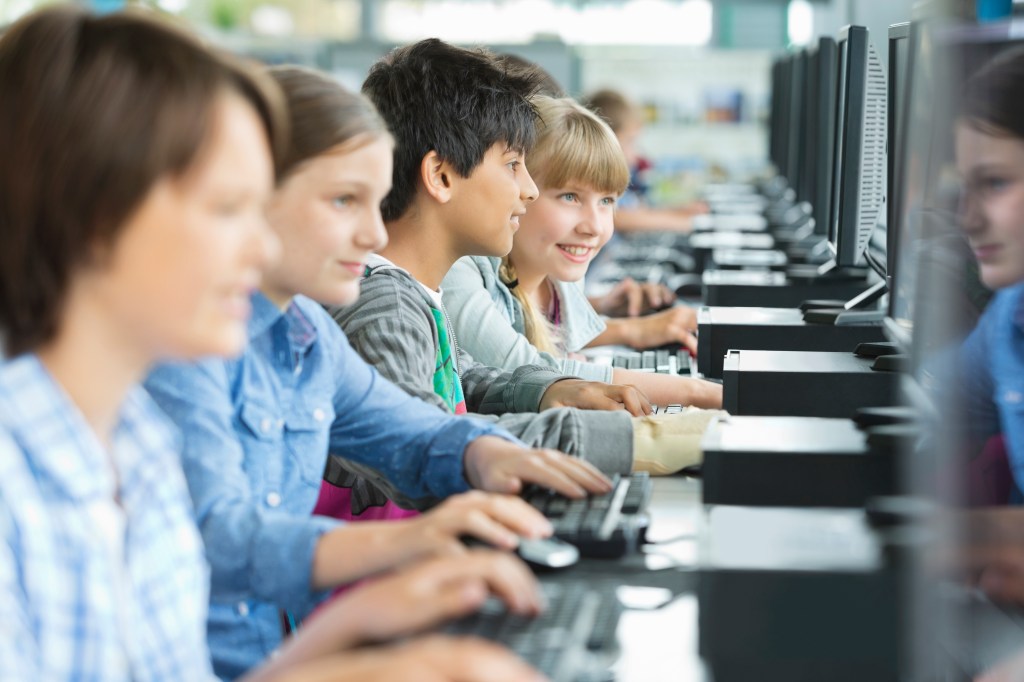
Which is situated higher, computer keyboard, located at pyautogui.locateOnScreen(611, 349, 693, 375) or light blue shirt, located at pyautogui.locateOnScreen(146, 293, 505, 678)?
light blue shirt, located at pyautogui.locateOnScreen(146, 293, 505, 678)

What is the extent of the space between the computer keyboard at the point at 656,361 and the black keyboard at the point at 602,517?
94cm

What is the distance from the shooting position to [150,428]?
947mm

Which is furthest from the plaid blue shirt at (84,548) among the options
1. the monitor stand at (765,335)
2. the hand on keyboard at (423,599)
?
the monitor stand at (765,335)

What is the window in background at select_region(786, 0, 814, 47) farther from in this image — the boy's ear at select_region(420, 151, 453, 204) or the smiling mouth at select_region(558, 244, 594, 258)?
the boy's ear at select_region(420, 151, 453, 204)

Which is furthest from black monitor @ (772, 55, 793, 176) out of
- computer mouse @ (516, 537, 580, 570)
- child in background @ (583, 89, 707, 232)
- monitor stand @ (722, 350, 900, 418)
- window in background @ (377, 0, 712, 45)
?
computer mouse @ (516, 537, 580, 570)

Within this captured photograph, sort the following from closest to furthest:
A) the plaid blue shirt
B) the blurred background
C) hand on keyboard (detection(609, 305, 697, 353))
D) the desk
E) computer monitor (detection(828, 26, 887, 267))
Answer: the plaid blue shirt < the desk < computer monitor (detection(828, 26, 887, 267)) < hand on keyboard (detection(609, 305, 697, 353)) < the blurred background

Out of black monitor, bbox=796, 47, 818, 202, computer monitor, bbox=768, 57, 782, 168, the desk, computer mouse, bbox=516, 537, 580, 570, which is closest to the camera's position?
the desk

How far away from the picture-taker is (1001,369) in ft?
2.96

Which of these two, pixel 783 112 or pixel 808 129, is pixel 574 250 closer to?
pixel 808 129

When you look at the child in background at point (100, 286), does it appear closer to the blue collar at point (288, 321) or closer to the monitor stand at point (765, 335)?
the blue collar at point (288, 321)

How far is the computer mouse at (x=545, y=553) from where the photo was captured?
1110mm

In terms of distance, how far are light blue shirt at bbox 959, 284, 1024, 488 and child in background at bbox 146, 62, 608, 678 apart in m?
0.34

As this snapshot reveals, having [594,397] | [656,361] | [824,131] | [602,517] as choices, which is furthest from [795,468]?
[824,131]

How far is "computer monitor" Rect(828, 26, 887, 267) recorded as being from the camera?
202 cm
